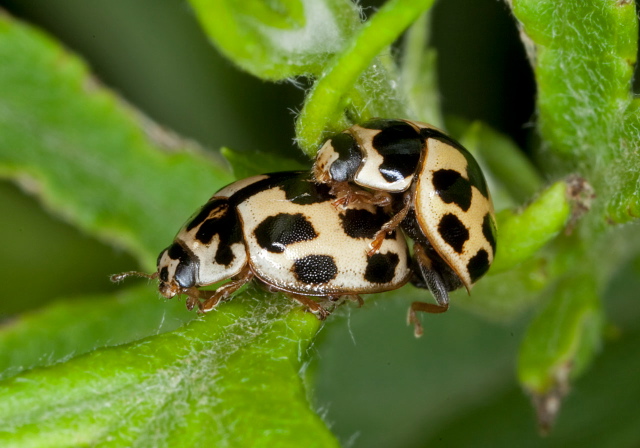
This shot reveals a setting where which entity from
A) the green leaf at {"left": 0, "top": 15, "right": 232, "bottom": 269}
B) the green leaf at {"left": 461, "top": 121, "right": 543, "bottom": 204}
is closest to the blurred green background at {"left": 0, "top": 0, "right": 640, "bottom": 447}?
the green leaf at {"left": 0, "top": 15, "right": 232, "bottom": 269}

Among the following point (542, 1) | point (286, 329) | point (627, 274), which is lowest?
point (627, 274)

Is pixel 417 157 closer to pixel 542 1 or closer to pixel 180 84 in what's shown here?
pixel 542 1

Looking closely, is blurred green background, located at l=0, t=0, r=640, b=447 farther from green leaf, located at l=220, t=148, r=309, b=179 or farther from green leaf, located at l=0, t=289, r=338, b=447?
green leaf, located at l=0, t=289, r=338, b=447

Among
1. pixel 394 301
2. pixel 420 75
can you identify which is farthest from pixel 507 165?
pixel 394 301

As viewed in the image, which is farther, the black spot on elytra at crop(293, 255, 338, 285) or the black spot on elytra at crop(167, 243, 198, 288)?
the black spot on elytra at crop(167, 243, 198, 288)

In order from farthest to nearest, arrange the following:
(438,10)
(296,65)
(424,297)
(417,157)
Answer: (438,10)
(424,297)
(417,157)
(296,65)

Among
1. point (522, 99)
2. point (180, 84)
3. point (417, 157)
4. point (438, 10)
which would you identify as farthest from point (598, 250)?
point (180, 84)

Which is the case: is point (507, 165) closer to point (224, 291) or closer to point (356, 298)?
point (356, 298)
